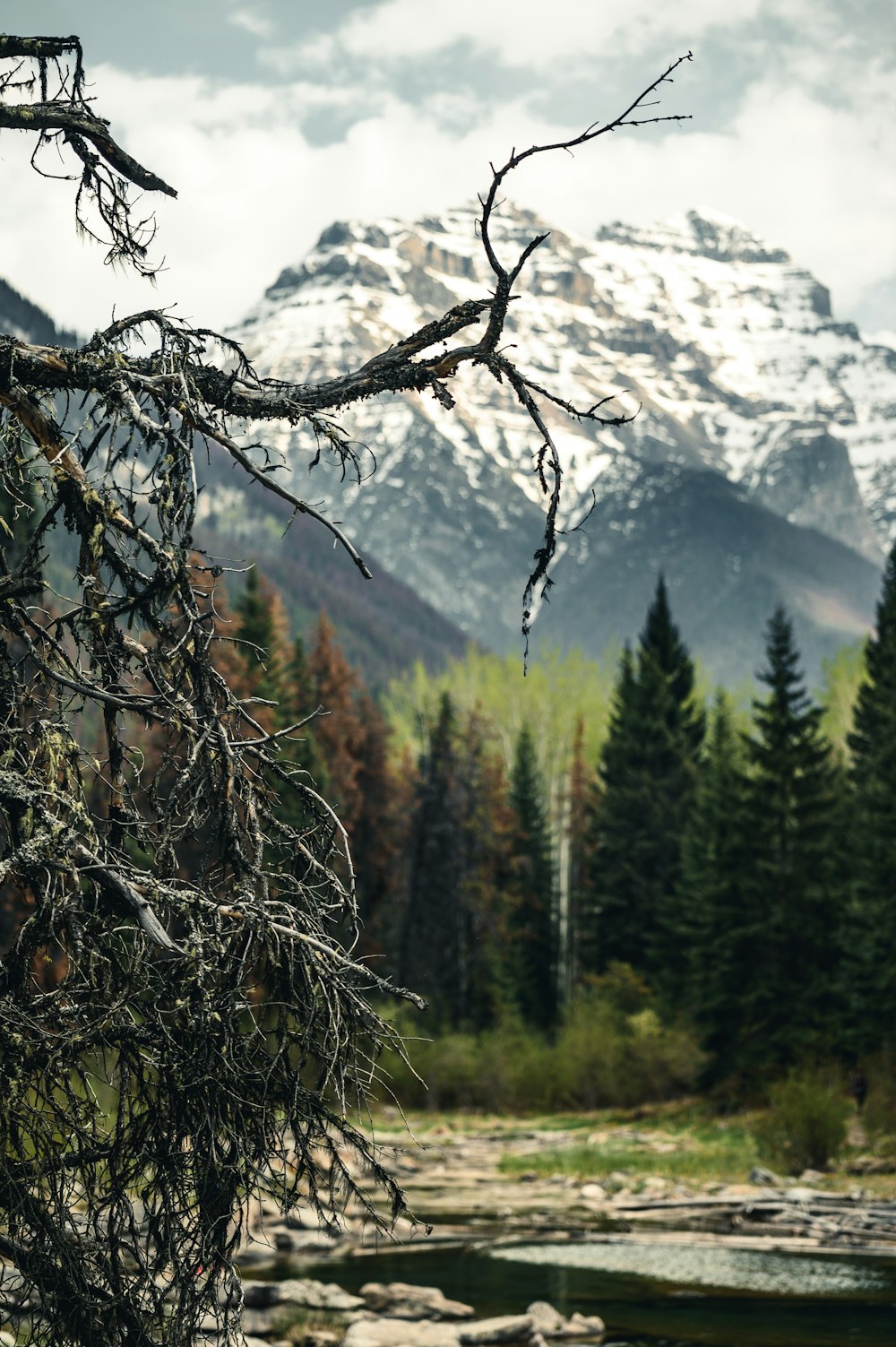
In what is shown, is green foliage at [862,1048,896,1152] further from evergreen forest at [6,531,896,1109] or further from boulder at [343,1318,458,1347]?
boulder at [343,1318,458,1347]

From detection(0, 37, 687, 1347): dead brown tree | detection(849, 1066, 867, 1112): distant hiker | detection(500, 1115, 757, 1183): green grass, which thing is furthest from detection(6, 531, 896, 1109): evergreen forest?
detection(0, 37, 687, 1347): dead brown tree

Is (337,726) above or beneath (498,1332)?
above

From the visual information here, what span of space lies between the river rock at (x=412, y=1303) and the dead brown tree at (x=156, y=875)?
12441 millimetres

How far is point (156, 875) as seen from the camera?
5047 millimetres

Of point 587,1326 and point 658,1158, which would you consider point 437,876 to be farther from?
point 587,1326

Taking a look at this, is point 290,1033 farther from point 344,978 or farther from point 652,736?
point 652,736

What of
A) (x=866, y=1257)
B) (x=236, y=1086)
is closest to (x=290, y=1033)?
(x=236, y=1086)

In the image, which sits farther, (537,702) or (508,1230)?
(537,702)

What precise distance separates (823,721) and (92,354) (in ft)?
219

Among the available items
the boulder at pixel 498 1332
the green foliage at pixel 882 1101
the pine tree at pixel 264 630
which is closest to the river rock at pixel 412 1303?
the boulder at pixel 498 1332

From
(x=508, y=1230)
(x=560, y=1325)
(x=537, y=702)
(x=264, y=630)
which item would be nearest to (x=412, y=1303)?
(x=560, y=1325)

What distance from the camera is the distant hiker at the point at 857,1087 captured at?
111 ft

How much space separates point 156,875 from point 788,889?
113 feet

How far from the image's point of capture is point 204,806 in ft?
16.9
